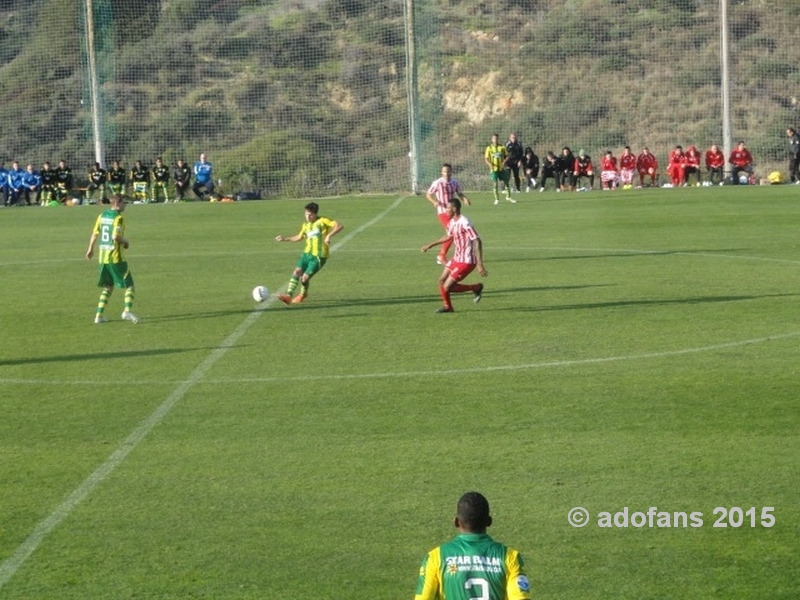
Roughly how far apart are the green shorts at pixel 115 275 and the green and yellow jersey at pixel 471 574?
44.2 feet

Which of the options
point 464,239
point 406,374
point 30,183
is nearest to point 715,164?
point 30,183

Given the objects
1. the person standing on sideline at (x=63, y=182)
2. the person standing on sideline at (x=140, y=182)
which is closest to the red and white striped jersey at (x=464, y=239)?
the person standing on sideline at (x=140, y=182)

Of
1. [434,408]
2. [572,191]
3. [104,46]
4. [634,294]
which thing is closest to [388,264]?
[634,294]

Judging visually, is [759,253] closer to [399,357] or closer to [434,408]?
[399,357]

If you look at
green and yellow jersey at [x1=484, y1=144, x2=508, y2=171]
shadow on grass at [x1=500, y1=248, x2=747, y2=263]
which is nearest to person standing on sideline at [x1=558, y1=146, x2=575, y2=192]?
green and yellow jersey at [x1=484, y1=144, x2=508, y2=171]

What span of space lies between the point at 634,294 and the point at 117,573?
1355 centimetres

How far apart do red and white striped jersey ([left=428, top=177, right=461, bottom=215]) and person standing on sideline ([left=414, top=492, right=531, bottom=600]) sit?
68.2ft

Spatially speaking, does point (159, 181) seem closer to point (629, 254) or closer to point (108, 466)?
point (629, 254)

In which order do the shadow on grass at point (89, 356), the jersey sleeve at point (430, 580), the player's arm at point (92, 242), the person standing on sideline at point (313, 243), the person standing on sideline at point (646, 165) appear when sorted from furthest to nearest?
1. the person standing on sideline at point (646, 165)
2. the person standing on sideline at point (313, 243)
3. the player's arm at point (92, 242)
4. the shadow on grass at point (89, 356)
5. the jersey sleeve at point (430, 580)

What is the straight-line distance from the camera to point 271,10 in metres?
60.5

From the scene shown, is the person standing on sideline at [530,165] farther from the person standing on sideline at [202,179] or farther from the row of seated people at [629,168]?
the person standing on sideline at [202,179]

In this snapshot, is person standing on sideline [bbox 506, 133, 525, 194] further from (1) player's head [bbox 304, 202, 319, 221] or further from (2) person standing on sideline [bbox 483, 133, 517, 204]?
(1) player's head [bbox 304, 202, 319, 221]

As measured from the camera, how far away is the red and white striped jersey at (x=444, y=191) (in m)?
27.1

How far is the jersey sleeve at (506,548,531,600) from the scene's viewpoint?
244 inches
